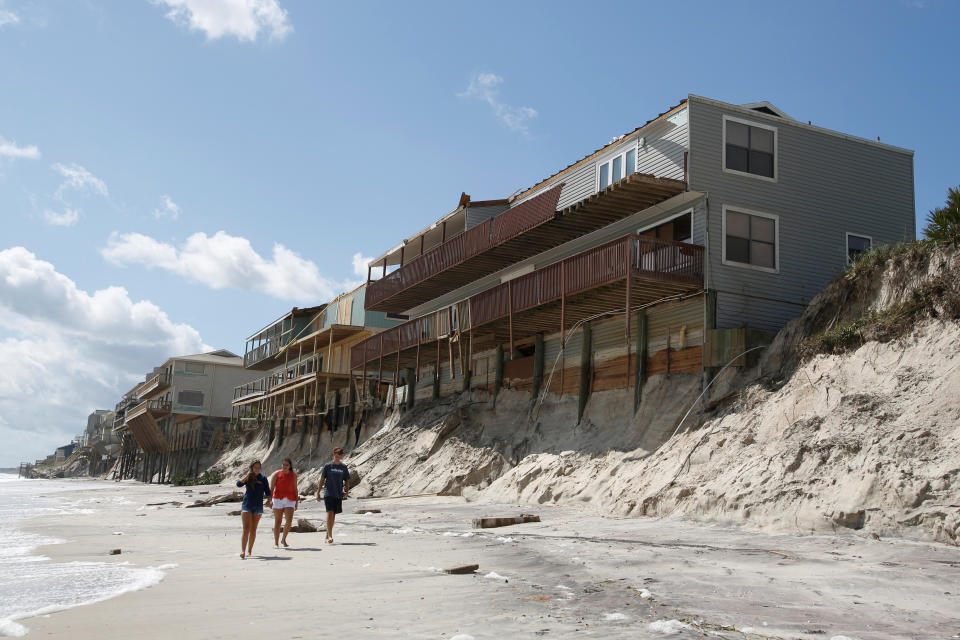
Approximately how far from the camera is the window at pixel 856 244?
2291cm

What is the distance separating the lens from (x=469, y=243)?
94.9ft

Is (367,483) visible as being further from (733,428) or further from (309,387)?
(309,387)

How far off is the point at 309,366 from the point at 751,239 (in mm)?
34010

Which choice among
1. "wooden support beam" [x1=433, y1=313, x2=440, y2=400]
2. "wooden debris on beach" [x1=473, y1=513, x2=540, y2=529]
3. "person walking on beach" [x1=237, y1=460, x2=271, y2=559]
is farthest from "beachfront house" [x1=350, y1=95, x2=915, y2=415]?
"person walking on beach" [x1=237, y1=460, x2=271, y2=559]

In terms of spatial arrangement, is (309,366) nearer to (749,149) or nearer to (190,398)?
(190,398)

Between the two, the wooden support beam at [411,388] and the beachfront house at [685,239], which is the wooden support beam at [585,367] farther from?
the wooden support beam at [411,388]

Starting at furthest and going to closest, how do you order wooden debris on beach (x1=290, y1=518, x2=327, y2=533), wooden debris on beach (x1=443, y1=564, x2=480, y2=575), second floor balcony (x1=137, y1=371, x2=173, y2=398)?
1. second floor balcony (x1=137, y1=371, x2=173, y2=398)
2. wooden debris on beach (x1=290, y1=518, x2=327, y2=533)
3. wooden debris on beach (x1=443, y1=564, x2=480, y2=575)

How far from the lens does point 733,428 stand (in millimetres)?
16656

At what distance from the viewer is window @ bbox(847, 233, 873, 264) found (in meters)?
22.9

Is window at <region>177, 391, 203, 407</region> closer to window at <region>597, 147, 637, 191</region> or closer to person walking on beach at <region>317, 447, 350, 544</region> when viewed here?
window at <region>597, 147, 637, 191</region>

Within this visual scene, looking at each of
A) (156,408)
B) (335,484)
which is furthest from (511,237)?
(156,408)

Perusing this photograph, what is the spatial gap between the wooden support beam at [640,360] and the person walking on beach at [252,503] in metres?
11.0

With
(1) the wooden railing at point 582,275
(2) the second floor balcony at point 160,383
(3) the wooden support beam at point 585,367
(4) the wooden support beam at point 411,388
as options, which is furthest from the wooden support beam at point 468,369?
(2) the second floor balcony at point 160,383

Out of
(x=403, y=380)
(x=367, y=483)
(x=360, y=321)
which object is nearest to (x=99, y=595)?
(x=367, y=483)
